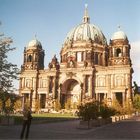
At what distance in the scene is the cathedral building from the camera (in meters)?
92.5

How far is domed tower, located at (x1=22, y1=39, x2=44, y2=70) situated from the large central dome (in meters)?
11.1

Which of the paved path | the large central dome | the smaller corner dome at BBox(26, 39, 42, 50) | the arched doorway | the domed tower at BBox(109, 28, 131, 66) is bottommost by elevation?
the paved path

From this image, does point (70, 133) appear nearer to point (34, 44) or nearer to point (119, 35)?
point (119, 35)

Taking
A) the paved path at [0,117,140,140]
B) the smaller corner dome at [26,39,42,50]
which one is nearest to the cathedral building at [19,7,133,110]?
the smaller corner dome at [26,39,42,50]

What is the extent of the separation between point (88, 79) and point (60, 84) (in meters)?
9.93

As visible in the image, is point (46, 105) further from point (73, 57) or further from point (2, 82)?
point (2, 82)

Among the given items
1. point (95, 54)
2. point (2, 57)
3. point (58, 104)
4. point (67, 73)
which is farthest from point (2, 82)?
point (95, 54)

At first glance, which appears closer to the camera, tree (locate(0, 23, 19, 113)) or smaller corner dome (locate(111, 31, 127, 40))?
tree (locate(0, 23, 19, 113))

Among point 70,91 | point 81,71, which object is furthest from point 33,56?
point 81,71

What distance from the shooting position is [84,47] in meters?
107

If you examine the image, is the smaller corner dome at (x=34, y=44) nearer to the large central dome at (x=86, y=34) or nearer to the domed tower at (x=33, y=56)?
the domed tower at (x=33, y=56)

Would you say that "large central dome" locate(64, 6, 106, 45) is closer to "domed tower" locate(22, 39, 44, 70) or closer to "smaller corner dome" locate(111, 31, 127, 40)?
"smaller corner dome" locate(111, 31, 127, 40)

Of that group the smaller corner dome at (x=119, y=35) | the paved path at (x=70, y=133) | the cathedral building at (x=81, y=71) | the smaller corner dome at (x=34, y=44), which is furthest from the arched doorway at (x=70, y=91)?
the paved path at (x=70, y=133)

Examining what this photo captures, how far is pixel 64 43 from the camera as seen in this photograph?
4584 inches
